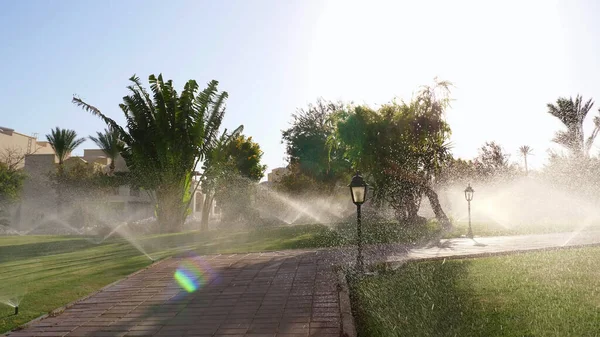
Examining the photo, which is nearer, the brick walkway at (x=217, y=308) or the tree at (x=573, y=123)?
the brick walkway at (x=217, y=308)

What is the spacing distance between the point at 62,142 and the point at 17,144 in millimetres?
7315

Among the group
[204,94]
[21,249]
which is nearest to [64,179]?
[204,94]

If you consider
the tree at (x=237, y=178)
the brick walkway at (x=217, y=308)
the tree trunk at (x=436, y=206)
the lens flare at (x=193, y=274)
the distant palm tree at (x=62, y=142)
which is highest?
the distant palm tree at (x=62, y=142)

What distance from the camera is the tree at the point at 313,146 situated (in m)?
41.2

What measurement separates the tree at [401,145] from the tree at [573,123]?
2182cm

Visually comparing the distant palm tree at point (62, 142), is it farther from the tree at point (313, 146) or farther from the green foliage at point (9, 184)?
the tree at point (313, 146)

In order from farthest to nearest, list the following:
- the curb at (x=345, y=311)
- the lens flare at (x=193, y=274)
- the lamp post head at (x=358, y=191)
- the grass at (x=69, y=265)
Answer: the lamp post head at (x=358, y=191)
the lens flare at (x=193, y=274)
the grass at (x=69, y=265)
the curb at (x=345, y=311)

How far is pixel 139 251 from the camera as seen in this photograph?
1462cm

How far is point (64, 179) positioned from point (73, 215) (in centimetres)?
434

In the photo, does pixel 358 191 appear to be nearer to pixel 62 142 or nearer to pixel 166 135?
pixel 166 135

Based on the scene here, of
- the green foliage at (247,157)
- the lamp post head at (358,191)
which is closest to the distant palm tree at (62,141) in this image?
the green foliage at (247,157)

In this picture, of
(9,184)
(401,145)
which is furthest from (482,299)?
(9,184)

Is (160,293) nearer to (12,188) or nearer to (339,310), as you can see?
(339,310)

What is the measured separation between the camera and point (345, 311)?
636 cm
